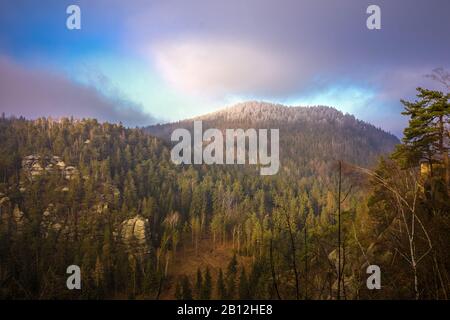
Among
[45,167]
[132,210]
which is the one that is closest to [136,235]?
[132,210]

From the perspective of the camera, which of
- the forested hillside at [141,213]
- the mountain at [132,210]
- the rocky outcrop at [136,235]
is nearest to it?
the forested hillside at [141,213]

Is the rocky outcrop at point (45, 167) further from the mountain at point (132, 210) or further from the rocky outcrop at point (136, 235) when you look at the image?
the rocky outcrop at point (136, 235)

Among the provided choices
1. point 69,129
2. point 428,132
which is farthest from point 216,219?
point 69,129

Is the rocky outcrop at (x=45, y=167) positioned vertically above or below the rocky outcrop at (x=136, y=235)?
→ above

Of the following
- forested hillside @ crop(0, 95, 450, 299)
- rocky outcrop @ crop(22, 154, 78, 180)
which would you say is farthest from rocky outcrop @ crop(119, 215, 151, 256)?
rocky outcrop @ crop(22, 154, 78, 180)

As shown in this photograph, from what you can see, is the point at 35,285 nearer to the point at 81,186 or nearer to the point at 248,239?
the point at 248,239

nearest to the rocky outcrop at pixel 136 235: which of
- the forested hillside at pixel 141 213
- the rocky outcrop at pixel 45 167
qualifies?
the forested hillside at pixel 141 213

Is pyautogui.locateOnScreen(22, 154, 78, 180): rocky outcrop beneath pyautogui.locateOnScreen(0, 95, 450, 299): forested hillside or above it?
above

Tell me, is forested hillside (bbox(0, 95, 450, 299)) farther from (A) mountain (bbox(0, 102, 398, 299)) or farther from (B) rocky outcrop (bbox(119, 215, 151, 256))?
(A) mountain (bbox(0, 102, 398, 299))

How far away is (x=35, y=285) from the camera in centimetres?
4641

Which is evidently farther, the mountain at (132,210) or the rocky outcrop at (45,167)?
the rocky outcrop at (45,167)

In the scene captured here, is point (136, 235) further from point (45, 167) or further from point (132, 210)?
point (45, 167)
